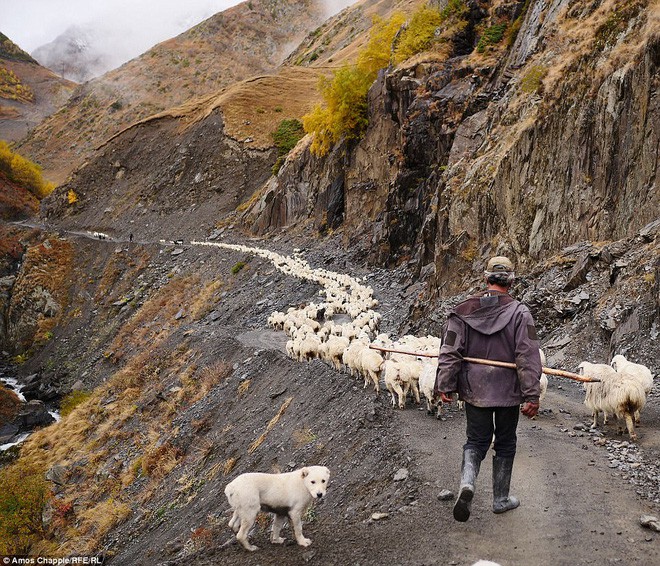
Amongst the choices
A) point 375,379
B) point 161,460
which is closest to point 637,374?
point 375,379

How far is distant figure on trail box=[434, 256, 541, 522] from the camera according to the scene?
5.40 m

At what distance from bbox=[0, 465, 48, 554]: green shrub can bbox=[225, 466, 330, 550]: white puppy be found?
38.9 ft

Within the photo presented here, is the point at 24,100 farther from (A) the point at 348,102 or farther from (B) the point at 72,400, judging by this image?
(B) the point at 72,400

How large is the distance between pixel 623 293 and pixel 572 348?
69.8 inches

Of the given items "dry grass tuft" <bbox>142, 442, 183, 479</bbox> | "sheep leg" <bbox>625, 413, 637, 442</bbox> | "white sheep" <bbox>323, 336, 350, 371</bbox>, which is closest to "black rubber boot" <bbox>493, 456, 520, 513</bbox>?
"sheep leg" <bbox>625, 413, 637, 442</bbox>

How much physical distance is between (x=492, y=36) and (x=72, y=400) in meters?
32.7

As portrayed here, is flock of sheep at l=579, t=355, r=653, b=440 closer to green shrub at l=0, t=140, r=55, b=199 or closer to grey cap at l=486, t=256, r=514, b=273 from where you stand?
grey cap at l=486, t=256, r=514, b=273

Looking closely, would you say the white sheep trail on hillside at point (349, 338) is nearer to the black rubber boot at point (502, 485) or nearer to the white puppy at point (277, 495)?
the black rubber boot at point (502, 485)

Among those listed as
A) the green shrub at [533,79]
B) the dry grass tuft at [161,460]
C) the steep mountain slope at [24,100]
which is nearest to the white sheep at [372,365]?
the dry grass tuft at [161,460]

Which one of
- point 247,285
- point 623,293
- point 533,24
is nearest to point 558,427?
point 623,293

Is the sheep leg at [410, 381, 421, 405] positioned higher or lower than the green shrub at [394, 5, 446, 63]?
lower

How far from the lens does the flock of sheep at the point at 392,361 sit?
27.2ft
